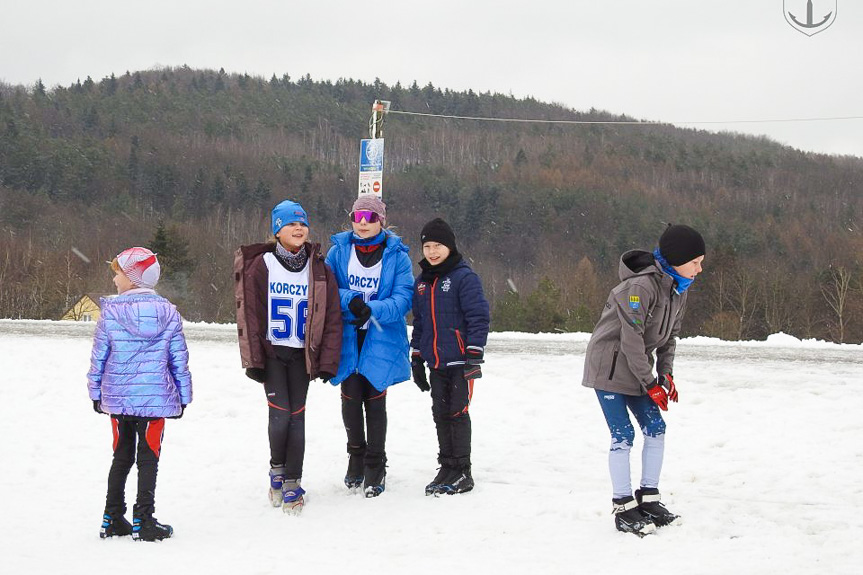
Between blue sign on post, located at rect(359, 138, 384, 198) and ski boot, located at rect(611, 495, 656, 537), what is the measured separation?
10539 mm

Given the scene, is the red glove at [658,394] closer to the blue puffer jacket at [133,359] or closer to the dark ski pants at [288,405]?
the dark ski pants at [288,405]

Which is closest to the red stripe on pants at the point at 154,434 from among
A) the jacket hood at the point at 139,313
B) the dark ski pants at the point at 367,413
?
the jacket hood at the point at 139,313

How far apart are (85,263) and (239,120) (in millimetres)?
100041

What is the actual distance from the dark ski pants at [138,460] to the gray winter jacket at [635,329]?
8.60 ft

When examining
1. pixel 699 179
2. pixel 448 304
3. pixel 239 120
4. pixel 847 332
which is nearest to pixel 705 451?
pixel 448 304

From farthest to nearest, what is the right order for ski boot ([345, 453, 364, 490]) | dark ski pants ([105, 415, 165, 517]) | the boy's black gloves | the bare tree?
the bare tree < ski boot ([345, 453, 364, 490]) < the boy's black gloves < dark ski pants ([105, 415, 165, 517])

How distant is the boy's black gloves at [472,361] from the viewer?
5.82 meters

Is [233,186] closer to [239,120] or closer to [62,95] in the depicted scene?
[239,120]

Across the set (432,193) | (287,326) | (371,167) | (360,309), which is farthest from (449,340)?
(432,193)

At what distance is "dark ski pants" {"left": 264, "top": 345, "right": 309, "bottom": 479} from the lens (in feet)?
18.6

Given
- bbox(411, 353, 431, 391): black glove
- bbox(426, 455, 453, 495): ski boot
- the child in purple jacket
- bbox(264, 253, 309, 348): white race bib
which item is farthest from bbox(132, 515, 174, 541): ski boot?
bbox(411, 353, 431, 391): black glove

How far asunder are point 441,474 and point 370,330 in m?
1.11

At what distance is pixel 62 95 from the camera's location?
149500mm

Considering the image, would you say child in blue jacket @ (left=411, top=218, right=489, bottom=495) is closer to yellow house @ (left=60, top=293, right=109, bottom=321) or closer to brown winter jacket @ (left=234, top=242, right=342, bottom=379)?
brown winter jacket @ (left=234, top=242, right=342, bottom=379)
